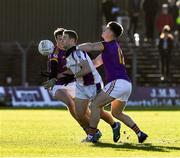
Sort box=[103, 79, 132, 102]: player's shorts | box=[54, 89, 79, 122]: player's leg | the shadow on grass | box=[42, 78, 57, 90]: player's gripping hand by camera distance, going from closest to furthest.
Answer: the shadow on grass, box=[103, 79, 132, 102]: player's shorts, box=[42, 78, 57, 90]: player's gripping hand, box=[54, 89, 79, 122]: player's leg

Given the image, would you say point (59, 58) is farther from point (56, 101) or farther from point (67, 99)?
point (56, 101)

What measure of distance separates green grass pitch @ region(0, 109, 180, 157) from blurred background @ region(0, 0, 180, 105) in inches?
304

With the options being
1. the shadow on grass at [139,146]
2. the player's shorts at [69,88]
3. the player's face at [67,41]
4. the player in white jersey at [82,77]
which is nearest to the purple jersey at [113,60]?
the player in white jersey at [82,77]

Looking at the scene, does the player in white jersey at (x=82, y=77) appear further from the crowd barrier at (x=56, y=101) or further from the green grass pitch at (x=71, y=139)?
the crowd barrier at (x=56, y=101)

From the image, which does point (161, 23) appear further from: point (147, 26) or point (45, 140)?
point (45, 140)

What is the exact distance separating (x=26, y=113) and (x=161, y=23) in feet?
29.9

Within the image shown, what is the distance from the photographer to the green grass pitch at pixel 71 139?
14260 mm

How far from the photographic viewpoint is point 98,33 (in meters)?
35.7

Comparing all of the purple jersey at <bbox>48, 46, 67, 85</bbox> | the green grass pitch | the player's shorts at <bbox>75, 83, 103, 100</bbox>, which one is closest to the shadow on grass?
the green grass pitch

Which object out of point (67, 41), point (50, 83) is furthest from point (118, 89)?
point (50, 83)

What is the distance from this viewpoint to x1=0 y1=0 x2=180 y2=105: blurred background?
1313 inches

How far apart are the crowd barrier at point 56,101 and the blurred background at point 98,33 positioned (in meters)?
0.07

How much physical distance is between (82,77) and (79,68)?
0.21m

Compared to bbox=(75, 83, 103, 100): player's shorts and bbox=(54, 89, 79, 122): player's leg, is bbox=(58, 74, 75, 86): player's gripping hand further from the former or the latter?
bbox=(75, 83, 103, 100): player's shorts
